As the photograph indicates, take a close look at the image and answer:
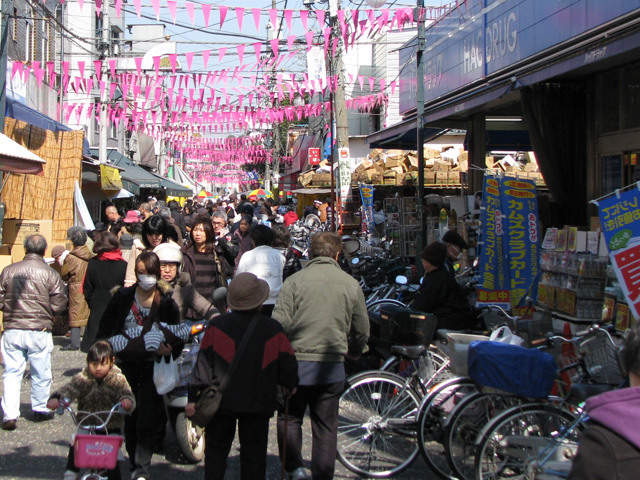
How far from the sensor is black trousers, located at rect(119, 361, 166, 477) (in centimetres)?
458

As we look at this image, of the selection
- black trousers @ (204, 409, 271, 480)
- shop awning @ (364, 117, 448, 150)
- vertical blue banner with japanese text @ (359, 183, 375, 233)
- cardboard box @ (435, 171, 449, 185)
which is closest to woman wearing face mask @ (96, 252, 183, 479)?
black trousers @ (204, 409, 271, 480)

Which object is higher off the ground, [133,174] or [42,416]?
[133,174]

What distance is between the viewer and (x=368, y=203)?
17.5 m

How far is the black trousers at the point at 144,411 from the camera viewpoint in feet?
15.0

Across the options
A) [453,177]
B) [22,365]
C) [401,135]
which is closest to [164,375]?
[22,365]

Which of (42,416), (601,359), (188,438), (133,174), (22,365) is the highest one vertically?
(133,174)

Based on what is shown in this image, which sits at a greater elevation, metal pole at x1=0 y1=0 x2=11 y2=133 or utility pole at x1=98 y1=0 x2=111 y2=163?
utility pole at x1=98 y1=0 x2=111 y2=163

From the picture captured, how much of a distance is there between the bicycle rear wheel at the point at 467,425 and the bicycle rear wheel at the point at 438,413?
13 centimetres

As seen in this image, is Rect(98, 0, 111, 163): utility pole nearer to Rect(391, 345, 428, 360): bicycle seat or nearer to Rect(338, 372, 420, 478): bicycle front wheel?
Rect(391, 345, 428, 360): bicycle seat

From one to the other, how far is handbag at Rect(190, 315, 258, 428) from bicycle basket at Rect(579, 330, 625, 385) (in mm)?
2310

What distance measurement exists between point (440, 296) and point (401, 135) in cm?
965

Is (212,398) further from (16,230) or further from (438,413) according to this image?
(16,230)

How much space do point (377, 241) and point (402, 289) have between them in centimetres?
751

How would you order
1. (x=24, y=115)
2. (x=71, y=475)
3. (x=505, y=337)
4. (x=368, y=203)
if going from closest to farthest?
(x=71, y=475)
(x=505, y=337)
(x=24, y=115)
(x=368, y=203)
